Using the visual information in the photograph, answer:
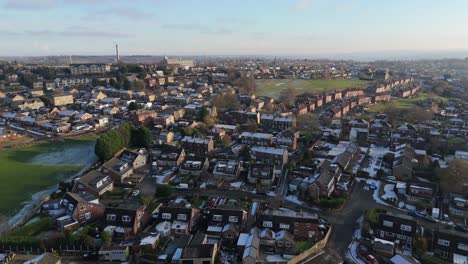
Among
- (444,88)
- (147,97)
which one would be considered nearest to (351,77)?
(444,88)

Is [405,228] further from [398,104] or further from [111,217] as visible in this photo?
[398,104]

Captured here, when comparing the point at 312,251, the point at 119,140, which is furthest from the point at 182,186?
the point at 312,251

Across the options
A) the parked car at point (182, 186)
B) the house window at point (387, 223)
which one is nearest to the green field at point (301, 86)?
the parked car at point (182, 186)

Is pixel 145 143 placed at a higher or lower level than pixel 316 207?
higher

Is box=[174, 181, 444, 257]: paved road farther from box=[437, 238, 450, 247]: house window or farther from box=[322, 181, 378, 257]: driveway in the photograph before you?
box=[437, 238, 450, 247]: house window

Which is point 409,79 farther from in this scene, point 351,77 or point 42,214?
point 42,214

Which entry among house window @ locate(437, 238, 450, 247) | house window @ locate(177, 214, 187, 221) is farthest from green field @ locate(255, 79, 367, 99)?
house window @ locate(437, 238, 450, 247)
